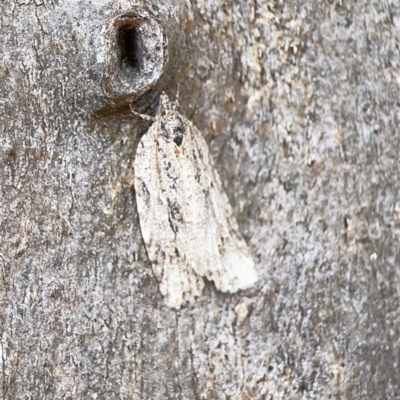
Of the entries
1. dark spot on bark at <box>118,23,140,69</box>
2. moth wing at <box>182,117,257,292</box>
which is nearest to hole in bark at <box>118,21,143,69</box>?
dark spot on bark at <box>118,23,140,69</box>

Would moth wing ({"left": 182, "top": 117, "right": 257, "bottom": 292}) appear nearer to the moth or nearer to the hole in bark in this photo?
the moth

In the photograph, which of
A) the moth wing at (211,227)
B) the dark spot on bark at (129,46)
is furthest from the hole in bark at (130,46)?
the moth wing at (211,227)

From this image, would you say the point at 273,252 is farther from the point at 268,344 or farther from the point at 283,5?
the point at 283,5

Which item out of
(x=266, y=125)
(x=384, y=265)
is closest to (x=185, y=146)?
(x=266, y=125)

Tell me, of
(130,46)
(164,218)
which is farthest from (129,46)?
(164,218)

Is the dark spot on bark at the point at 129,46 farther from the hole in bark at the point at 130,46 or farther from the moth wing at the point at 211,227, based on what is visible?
the moth wing at the point at 211,227
